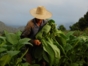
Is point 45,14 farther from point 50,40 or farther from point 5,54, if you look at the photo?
point 5,54

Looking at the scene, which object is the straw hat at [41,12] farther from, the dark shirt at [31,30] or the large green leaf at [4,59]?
the large green leaf at [4,59]

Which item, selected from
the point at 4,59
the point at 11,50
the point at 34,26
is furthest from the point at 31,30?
the point at 4,59

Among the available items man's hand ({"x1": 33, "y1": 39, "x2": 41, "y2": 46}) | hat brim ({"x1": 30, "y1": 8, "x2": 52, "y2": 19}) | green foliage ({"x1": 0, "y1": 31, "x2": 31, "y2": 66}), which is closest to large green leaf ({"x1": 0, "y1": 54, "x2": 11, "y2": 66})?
green foliage ({"x1": 0, "y1": 31, "x2": 31, "y2": 66})

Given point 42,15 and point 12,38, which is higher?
point 42,15

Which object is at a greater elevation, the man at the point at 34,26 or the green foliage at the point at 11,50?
the man at the point at 34,26

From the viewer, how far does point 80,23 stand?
1485 inches

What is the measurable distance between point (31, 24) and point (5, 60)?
127 cm

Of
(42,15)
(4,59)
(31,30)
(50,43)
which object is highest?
(42,15)

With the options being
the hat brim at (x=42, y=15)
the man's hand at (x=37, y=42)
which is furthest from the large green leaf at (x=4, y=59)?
the hat brim at (x=42, y=15)

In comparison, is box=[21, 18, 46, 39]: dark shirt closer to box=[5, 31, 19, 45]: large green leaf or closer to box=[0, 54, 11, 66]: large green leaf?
box=[5, 31, 19, 45]: large green leaf

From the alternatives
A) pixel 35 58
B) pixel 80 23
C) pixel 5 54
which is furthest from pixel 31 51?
pixel 80 23

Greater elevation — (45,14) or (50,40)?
(45,14)

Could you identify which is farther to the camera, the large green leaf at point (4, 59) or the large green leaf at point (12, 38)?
the large green leaf at point (12, 38)

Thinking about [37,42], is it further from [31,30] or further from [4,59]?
[4,59]
